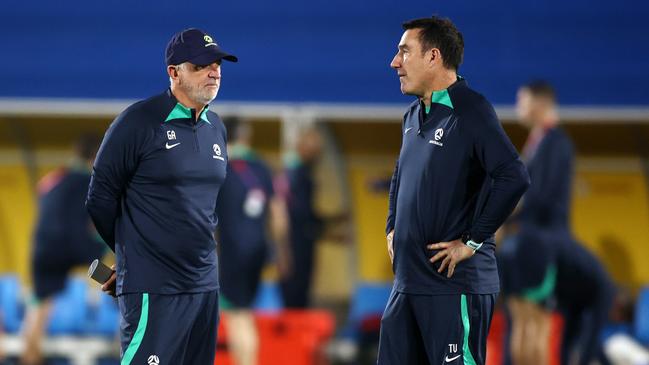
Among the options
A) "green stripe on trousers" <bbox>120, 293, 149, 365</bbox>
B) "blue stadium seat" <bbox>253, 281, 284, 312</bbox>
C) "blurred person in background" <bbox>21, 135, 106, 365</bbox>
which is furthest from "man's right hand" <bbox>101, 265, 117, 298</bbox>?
"blue stadium seat" <bbox>253, 281, 284, 312</bbox>

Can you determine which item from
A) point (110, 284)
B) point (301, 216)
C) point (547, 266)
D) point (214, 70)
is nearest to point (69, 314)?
point (301, 216)

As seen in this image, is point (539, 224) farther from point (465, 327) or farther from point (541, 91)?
point (465, 327)

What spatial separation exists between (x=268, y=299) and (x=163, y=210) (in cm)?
556

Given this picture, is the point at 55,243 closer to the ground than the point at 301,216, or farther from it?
closer to the ground

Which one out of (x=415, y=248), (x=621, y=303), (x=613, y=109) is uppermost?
(x=613, y=109)

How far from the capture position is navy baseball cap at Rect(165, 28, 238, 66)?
4.71 m

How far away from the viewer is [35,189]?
11.2 m

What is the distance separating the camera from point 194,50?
4742 mm

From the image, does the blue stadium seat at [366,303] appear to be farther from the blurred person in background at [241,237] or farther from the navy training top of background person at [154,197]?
the navy training top of background person at [154,197]

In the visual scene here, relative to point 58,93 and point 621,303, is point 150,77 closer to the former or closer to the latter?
point 58,93

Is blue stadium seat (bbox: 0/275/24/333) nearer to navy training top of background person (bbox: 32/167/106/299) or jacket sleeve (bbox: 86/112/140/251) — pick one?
navy training top of background person (bbox: 32/167/106/299)

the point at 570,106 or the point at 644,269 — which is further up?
the point at 570,106

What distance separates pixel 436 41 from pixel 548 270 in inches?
133

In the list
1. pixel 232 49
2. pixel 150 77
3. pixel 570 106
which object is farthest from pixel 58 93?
pixel 570 106
